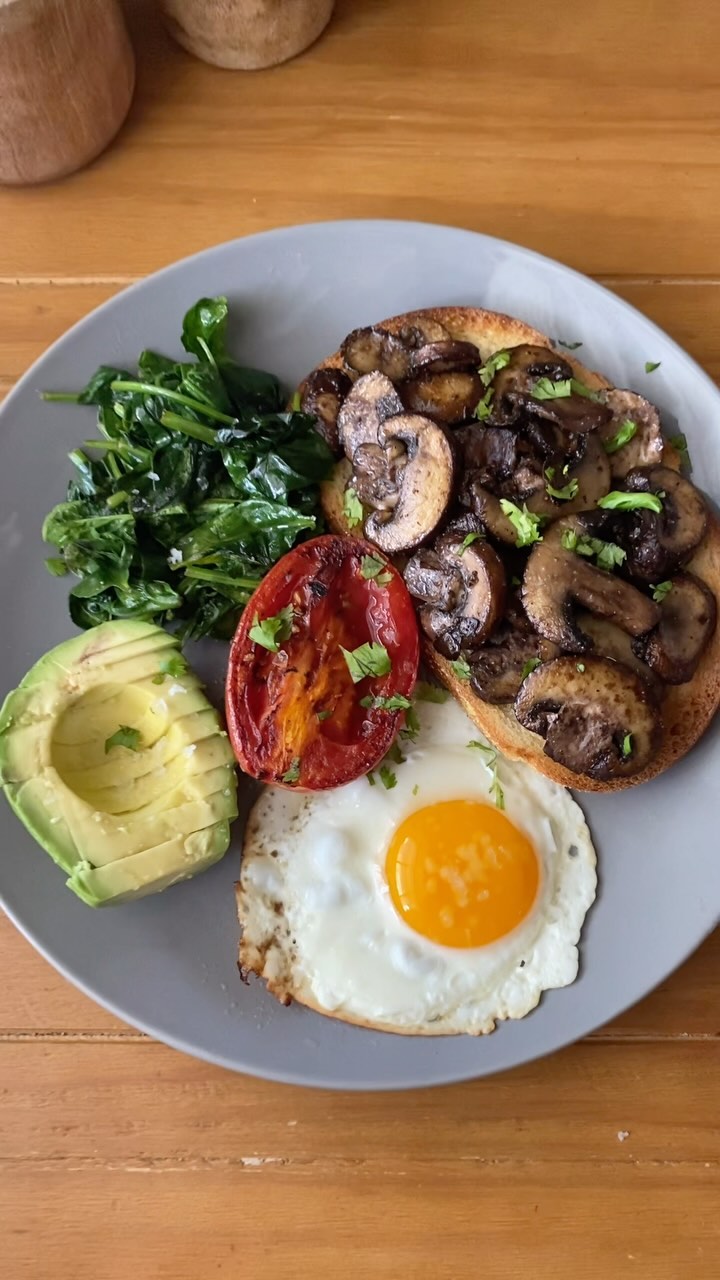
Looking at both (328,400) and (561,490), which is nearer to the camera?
(561,490)

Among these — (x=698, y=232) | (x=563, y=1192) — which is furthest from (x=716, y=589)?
(x=563, y=1192)

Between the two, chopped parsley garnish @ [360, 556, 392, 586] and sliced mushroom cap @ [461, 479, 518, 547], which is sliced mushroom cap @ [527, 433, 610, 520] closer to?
sliced mushroom cap @ [461, 479, 518, 547]

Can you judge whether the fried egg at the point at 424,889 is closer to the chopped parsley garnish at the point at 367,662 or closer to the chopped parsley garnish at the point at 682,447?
the chopped parsley garnish at the point at 367,662

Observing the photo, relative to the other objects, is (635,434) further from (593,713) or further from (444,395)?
(593,713)

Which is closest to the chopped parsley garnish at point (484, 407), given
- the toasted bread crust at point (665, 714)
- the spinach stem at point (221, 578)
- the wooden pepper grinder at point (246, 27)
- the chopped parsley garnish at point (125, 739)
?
the toasted bread crust at point (665, 714)

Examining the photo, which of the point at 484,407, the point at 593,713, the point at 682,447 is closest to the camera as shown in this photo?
the point at 593,713

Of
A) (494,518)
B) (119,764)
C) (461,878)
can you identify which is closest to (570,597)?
(494,518)
